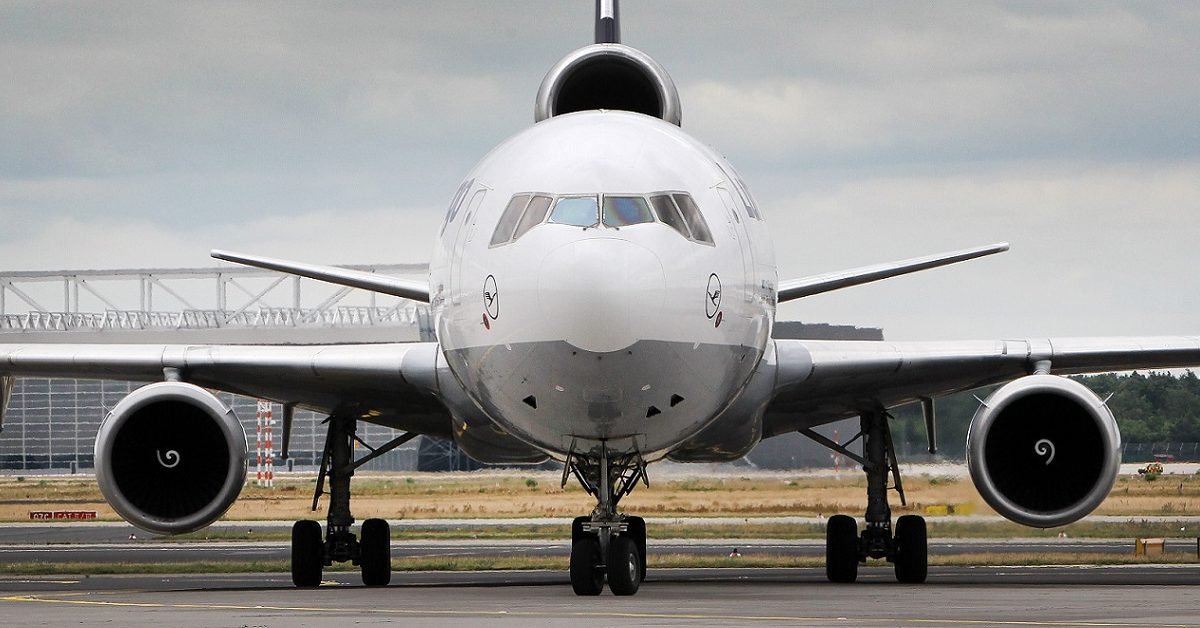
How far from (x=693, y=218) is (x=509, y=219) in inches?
49.6

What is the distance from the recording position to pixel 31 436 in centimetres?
9275

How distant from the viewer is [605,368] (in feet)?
36.3

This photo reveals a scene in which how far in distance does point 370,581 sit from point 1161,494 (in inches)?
722

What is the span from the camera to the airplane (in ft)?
36.9

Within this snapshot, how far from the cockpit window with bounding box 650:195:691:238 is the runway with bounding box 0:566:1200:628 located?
250cm

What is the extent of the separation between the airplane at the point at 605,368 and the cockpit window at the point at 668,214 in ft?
0.07

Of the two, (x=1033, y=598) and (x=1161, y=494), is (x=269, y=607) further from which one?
(x=1161, y=494)

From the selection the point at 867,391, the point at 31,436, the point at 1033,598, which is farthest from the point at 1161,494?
the point at 31,436

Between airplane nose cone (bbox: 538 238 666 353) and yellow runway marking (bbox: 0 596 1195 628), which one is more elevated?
airplane nose cone (bbox: 538 238 666 353)

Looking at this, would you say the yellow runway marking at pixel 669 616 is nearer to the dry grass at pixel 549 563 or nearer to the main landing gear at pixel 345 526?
the main landing gear at pixel 345 526

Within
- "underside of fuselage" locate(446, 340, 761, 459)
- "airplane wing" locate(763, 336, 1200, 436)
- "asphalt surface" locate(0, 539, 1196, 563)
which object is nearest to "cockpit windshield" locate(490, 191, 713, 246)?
"underside of fuselage" locate(446, 340, 761, 459)

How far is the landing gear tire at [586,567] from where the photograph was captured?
12.3m

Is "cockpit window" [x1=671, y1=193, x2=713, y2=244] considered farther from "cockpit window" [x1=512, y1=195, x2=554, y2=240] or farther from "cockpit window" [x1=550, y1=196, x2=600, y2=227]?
"cockpit window" [x1=512, y1=195, x2=554, y2=240]

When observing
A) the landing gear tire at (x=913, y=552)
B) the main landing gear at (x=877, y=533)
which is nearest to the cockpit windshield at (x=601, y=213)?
the main landing gear at (x=877, y=533)
